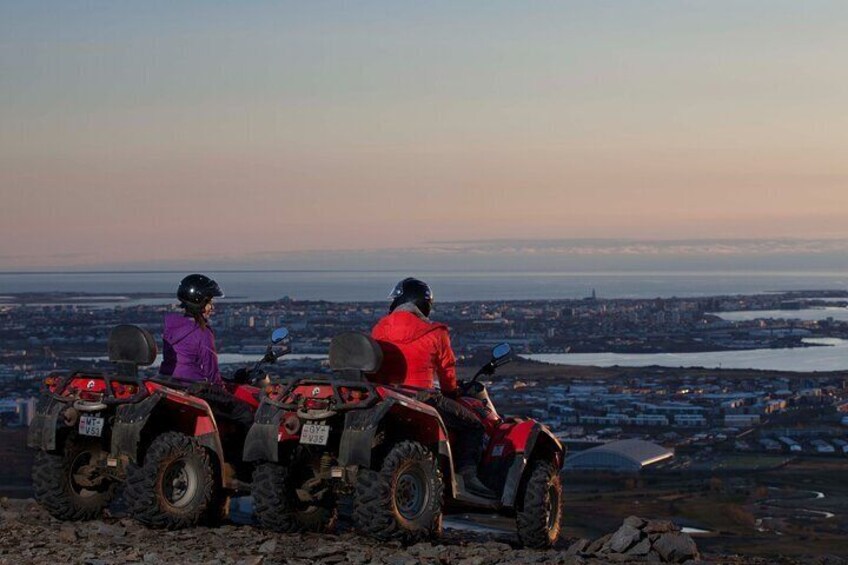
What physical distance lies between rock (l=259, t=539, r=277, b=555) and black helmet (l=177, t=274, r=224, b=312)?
257 cm

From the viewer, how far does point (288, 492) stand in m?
14.2

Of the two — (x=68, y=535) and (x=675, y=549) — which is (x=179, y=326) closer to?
(x=68, y=535)

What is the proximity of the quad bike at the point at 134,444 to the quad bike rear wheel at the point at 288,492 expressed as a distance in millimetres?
468

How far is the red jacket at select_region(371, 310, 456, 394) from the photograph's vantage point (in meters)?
14.2

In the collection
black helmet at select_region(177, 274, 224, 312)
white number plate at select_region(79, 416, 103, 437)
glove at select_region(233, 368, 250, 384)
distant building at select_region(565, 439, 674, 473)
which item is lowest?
distant building at select_region(565, 439, 674, 473)

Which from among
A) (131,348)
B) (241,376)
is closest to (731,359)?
(241,376)

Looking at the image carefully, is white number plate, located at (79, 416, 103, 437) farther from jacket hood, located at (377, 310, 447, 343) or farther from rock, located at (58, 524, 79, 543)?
jacket hood, located at (377, 310, 447, 343)

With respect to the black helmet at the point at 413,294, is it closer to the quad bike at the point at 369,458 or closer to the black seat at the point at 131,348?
the quad bike at the point at 369,458

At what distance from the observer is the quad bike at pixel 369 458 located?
13.4 meters

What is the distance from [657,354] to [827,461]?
7076 cm

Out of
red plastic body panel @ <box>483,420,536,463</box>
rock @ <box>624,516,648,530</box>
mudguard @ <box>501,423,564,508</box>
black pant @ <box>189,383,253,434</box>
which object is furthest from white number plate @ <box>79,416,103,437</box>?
rock @ <box>624,516,648,530</box>

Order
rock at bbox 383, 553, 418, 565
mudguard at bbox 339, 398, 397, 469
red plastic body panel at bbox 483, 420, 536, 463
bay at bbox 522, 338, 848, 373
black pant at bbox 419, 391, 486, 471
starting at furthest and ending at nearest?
bay at bbox 522, 338, 848, 373 → red plastic body panel at bbox 483, 420, 536, 463 → black pant at bbox 419, 391, 486, 471 → mudguard at bbox 339, 398, 397, 469 → rock at bbox 383, 553, 418, 565

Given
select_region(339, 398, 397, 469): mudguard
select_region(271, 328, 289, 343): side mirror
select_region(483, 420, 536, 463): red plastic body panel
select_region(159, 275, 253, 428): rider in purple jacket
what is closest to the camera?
select_region(339, 398, 397, 469): mudguard

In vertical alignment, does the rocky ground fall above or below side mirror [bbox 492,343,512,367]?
below
